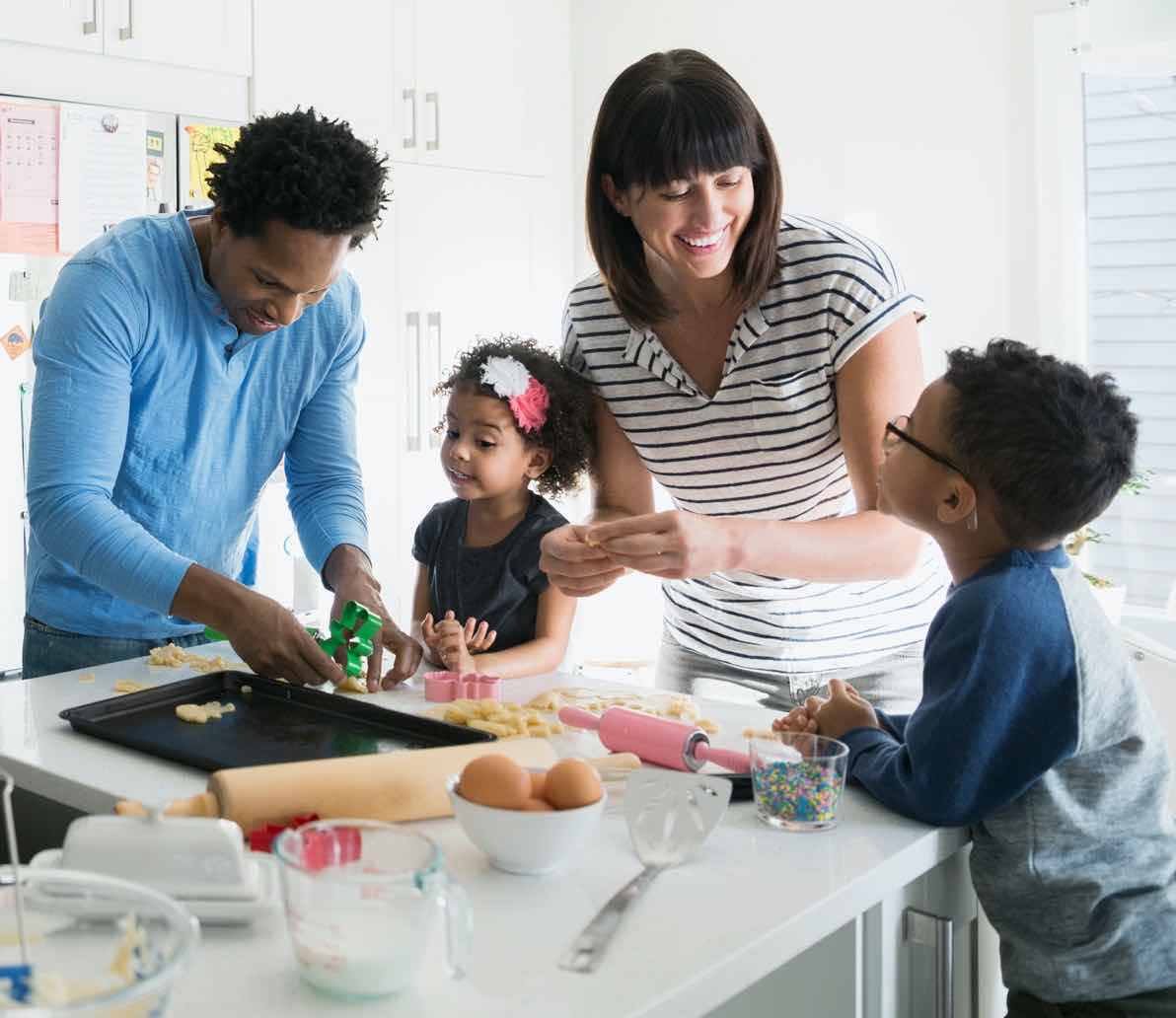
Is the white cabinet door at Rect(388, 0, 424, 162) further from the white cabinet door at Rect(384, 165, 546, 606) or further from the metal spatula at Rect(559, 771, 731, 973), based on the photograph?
the metal spatula at Rect(559, 771, 731, 973)

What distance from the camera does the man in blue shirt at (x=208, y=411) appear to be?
1525 mm

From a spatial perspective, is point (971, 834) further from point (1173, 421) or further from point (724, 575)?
point (1173, 421)

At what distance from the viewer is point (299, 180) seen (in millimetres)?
1577

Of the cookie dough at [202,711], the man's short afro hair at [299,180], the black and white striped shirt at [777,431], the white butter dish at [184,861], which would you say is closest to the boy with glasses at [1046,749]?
the black and white striped shirt at [777,431]

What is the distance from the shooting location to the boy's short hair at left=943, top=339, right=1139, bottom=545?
122 centimetres

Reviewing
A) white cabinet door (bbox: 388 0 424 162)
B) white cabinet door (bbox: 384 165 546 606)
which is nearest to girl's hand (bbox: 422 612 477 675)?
white cabinet door (bbox: 384 165 546 606)

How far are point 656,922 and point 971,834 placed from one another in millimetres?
394

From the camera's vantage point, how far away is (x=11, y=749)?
4.32ft

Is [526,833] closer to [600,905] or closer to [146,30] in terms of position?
[600,905]

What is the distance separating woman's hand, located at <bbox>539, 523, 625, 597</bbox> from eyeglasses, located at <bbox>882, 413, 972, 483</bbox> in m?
0.41

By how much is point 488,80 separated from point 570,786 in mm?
3112

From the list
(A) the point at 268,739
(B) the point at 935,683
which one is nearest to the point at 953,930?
(B) the point at 935,683

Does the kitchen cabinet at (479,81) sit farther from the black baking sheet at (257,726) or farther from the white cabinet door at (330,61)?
the black baking sheet at (257,726)

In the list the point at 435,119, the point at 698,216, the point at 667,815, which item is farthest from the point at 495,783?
the point at 435,119
